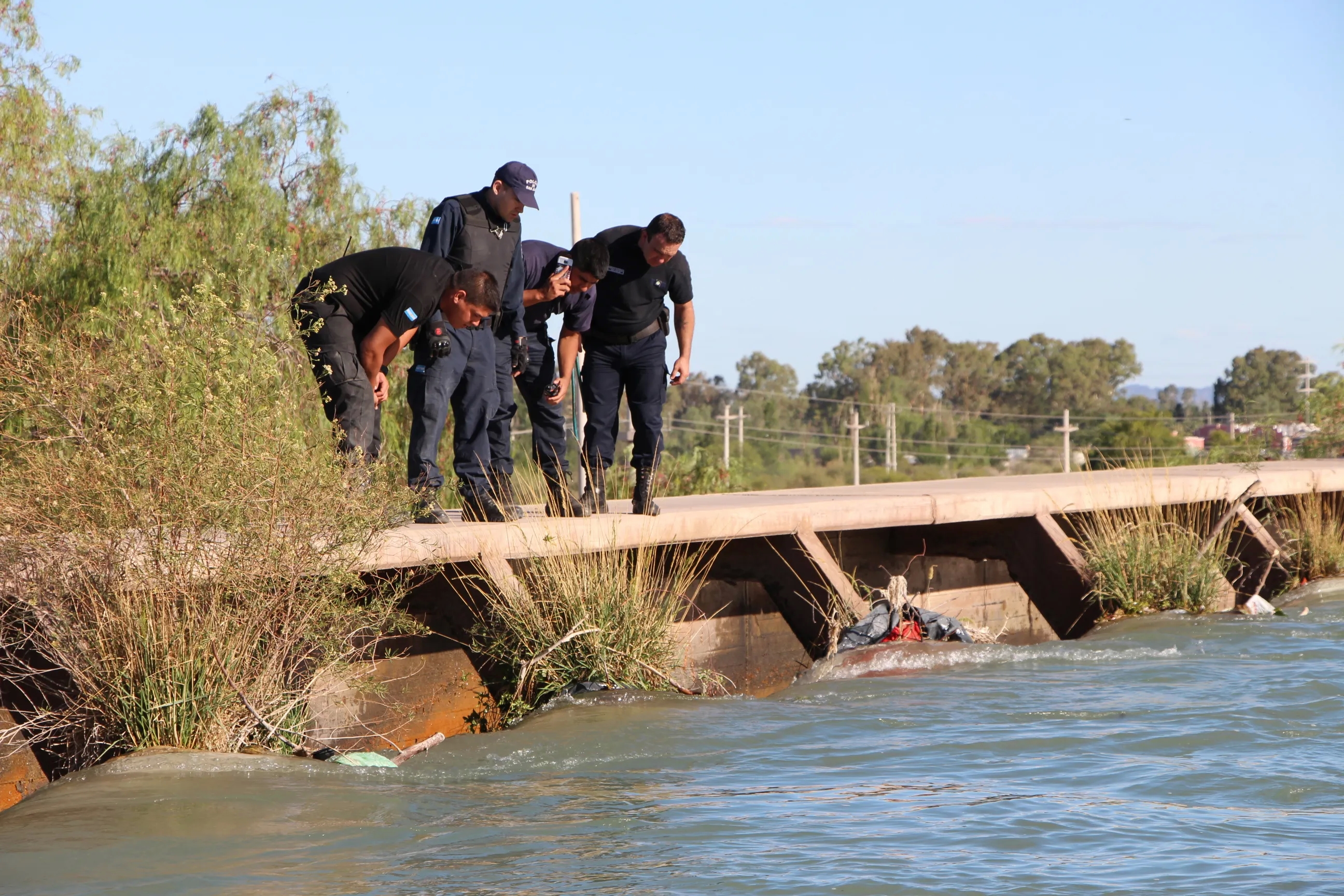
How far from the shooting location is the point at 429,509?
24.0 feet

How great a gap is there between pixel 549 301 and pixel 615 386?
635 mm

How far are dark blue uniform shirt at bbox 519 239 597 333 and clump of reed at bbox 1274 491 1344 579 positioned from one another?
22.7ft

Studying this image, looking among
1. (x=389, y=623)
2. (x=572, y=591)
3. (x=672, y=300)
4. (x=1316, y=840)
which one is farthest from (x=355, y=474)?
(x=1316, y=840)

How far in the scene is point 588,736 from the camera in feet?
22.2

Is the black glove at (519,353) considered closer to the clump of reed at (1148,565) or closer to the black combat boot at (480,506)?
the black combat boot at (480,506)

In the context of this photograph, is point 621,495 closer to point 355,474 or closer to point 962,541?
point 962,541

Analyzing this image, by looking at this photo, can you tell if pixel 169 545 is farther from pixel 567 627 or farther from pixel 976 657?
pixel 976 657

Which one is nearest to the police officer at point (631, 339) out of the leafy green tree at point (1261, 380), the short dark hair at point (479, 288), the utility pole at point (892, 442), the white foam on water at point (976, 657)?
the short dark hair at point (479, 288)

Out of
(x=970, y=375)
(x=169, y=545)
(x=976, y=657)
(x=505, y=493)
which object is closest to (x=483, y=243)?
(x=505, y=493)

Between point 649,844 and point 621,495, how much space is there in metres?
7.25

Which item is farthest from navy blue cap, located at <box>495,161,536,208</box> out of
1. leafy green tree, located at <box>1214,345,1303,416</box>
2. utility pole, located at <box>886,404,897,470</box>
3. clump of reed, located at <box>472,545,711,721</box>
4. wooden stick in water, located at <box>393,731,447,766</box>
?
leafy green tree, located at <box>1214,345,1303,416</box>

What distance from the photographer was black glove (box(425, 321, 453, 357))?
750cm

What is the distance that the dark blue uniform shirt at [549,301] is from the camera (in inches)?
334

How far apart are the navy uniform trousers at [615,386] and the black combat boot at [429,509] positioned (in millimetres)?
1110
